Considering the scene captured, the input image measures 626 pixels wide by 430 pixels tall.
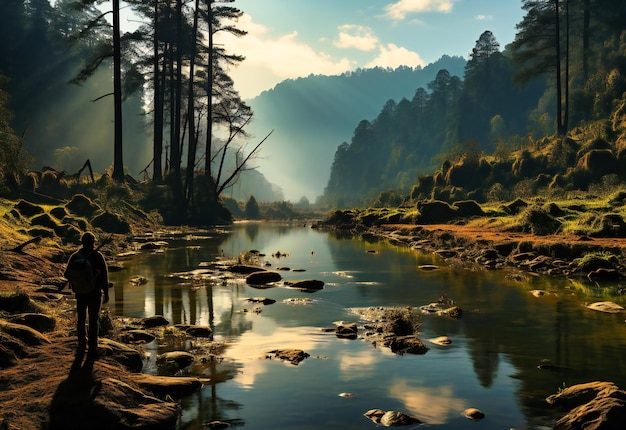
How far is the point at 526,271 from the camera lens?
18484 mm

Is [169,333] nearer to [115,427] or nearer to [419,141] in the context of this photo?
[115,427]

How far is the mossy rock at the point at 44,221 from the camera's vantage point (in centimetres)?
2153

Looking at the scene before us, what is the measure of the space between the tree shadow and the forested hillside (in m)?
39.8

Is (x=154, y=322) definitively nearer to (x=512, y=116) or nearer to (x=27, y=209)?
(x=27, y=209)

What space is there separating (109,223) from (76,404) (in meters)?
24.4

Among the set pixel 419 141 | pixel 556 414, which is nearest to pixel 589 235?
pixel 556 414

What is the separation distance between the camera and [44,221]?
71.5 ft

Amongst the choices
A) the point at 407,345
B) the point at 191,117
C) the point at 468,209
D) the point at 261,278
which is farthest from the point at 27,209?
the point at 468,209

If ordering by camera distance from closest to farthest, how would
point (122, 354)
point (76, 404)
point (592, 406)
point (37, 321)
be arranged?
point (76, 404) < point (592, 406) < point (122, 354) < point (37, 321)

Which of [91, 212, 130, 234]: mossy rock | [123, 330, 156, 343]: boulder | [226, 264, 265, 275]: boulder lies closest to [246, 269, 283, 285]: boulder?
[226, 264, 265, 275]: boulder

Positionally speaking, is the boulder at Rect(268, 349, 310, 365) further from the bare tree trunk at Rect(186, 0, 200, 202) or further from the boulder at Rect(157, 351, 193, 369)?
the bare tree trunk at Rect(186, 0, 200, 202)

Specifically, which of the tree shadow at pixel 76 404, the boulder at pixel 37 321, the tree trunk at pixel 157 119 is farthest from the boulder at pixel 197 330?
the tree trunk at pixel 157 119

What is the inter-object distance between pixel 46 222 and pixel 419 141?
12544 cm

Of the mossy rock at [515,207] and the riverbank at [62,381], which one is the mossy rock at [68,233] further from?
the mossy rock at [515,207]
